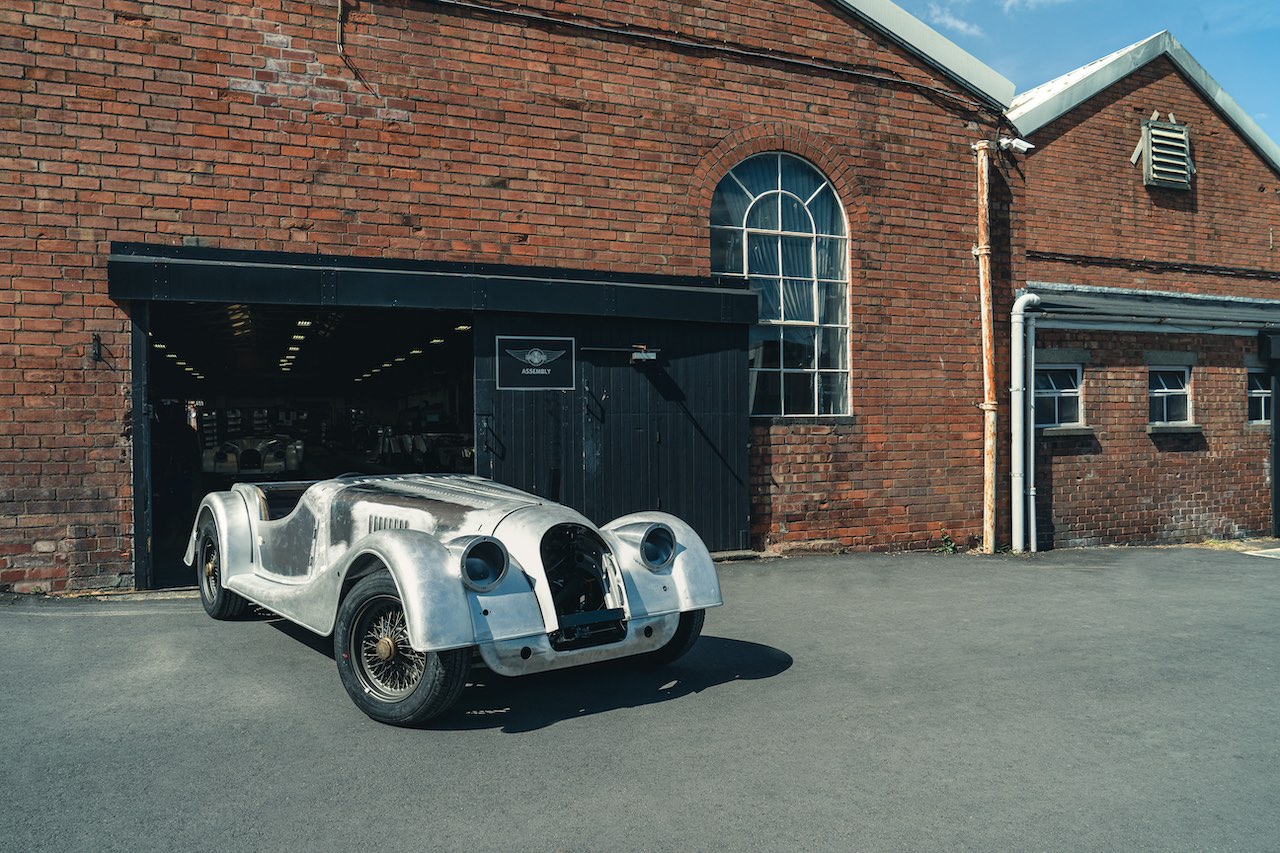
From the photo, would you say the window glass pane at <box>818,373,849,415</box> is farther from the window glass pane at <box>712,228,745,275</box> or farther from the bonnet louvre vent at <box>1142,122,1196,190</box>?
the bonnet louvre vent at <box>1142,122,1196,190</box>

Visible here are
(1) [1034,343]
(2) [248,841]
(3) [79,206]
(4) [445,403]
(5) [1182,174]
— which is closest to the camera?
(2) [248,841]

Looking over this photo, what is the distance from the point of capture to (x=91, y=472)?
25.2 feet

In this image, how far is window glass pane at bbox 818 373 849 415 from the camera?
10.6 meters

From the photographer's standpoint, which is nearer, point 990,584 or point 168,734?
point 168,734

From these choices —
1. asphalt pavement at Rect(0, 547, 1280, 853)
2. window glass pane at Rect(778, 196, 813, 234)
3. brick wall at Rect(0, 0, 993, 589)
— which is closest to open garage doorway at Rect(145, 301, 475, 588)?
brick wall at Rect(0, 0, 993, 589)

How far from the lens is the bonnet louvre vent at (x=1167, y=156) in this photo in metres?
12.8

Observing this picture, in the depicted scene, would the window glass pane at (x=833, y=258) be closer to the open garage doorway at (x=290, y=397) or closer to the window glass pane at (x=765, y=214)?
the window glass pane at (x=765, y=214)

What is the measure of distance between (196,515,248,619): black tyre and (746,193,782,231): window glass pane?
6.52m

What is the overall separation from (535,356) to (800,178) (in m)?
3.97

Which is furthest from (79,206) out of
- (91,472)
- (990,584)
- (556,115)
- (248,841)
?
(990,584)

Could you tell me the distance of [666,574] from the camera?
203 inches

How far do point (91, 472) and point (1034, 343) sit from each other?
10622mm

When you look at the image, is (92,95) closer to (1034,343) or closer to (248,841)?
(248,841)

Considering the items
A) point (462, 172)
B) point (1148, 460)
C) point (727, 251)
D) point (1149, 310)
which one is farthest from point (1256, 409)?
point (462, 172)
